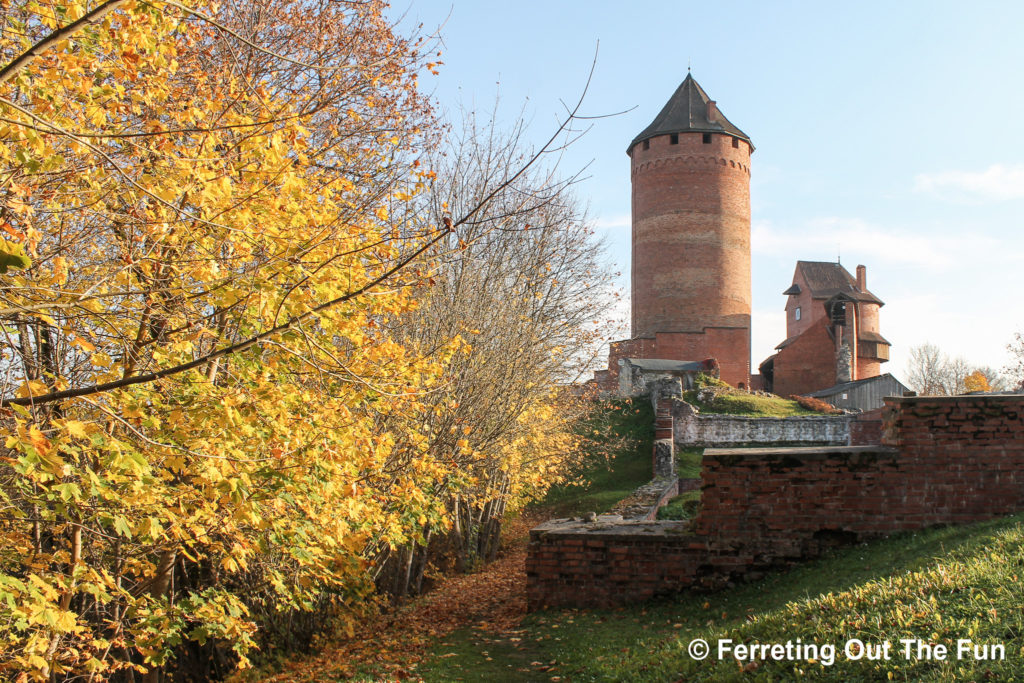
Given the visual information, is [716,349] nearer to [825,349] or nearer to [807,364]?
[807,364]

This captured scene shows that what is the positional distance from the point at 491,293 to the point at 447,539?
236 inches

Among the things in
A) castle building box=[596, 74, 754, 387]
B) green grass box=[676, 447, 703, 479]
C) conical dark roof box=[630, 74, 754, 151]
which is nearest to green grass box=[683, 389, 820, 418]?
green grass box=[676, 447, 703, 479]

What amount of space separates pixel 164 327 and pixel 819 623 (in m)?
4.51

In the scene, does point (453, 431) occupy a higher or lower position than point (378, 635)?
higher

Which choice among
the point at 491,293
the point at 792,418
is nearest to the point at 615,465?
the point at 792,418

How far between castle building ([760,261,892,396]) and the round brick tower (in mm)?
2442

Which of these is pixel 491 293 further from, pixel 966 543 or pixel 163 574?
pixel 966 543

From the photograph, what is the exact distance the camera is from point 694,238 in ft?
126

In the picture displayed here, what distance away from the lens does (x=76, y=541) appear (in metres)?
5.50

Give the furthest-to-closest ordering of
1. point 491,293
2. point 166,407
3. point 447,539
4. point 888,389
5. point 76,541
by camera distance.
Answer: point 888,389, point 447,539, point 491,293, point 76,541, point 166,407

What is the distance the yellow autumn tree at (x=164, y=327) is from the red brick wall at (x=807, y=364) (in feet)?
114

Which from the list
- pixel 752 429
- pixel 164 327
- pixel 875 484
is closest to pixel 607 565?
pixel 875 484

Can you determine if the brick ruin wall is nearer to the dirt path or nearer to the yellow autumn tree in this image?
the dirt path

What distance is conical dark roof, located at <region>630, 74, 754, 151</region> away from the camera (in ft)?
127
